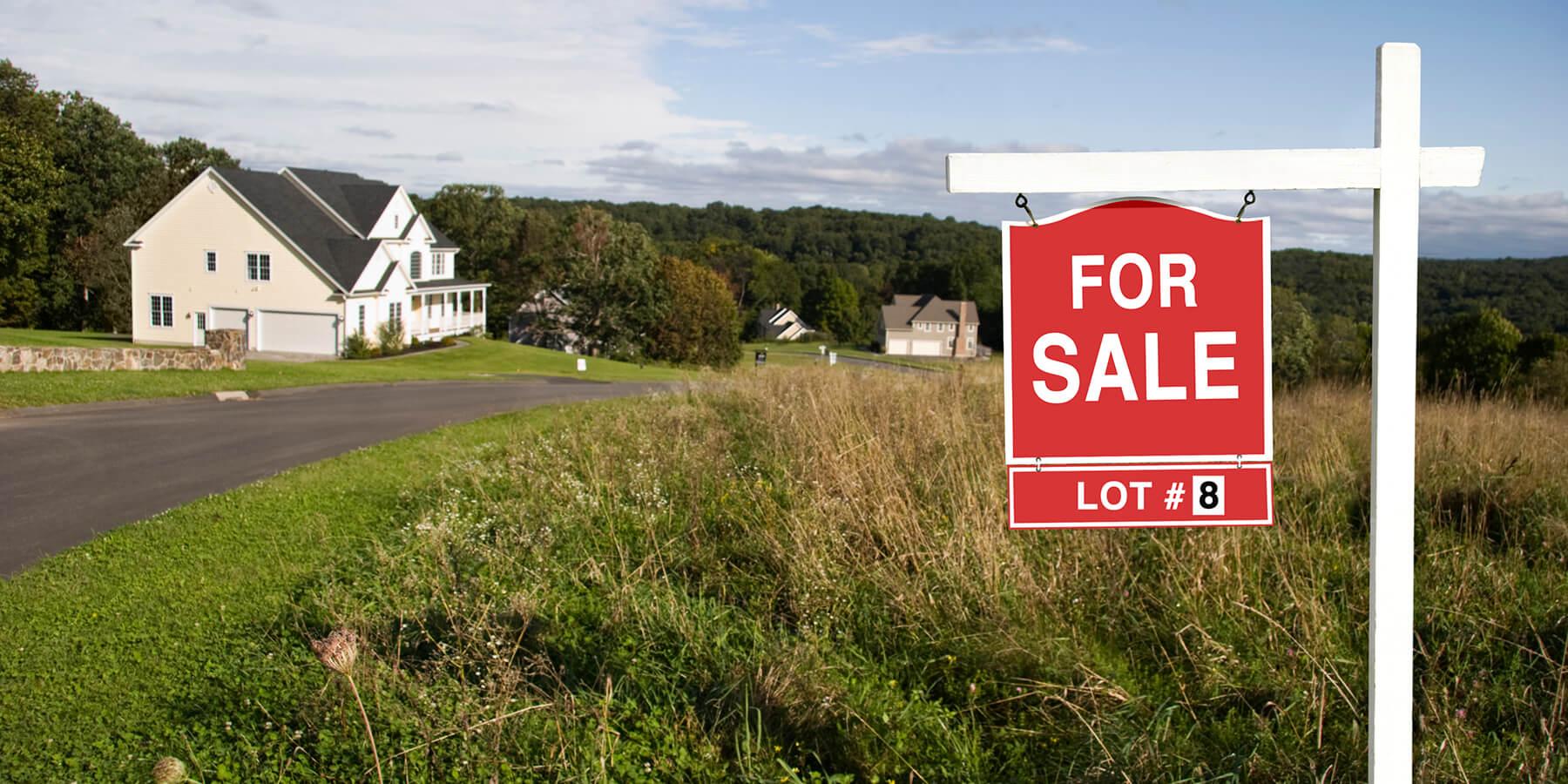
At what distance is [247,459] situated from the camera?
1323 centimetres

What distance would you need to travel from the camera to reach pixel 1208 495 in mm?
3152

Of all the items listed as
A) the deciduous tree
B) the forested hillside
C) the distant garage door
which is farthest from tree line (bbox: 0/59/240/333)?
the forested hillside

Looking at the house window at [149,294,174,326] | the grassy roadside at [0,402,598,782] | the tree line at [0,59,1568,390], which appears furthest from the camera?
the house window at [149,294,174,326]

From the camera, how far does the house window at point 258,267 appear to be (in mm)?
43344

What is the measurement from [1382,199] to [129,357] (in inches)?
941

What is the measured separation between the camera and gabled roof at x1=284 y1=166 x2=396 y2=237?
157 ft

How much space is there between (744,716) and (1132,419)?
2.68 meters

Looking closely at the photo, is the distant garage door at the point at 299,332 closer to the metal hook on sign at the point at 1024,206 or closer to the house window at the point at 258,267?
the house window at the point at 258,267

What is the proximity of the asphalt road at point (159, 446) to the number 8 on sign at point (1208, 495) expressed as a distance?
852 cm

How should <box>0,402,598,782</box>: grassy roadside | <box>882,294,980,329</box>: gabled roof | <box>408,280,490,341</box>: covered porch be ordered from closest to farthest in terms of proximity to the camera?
1. <box>0,402,598,782</box>: grassy roadside
2. <box>408,280,490,341</box>: covered porch
3. <box>882,294,980,329</box>: gabled roof

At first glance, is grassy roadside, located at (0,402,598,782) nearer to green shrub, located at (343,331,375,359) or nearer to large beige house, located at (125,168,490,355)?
green shrub, located at (343,331,375,359)

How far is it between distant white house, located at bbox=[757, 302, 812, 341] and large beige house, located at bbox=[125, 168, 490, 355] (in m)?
41.4

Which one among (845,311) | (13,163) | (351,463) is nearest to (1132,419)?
(351,463)

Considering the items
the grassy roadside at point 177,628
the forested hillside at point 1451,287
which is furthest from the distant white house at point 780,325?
the grassy roadside at point 177,628
